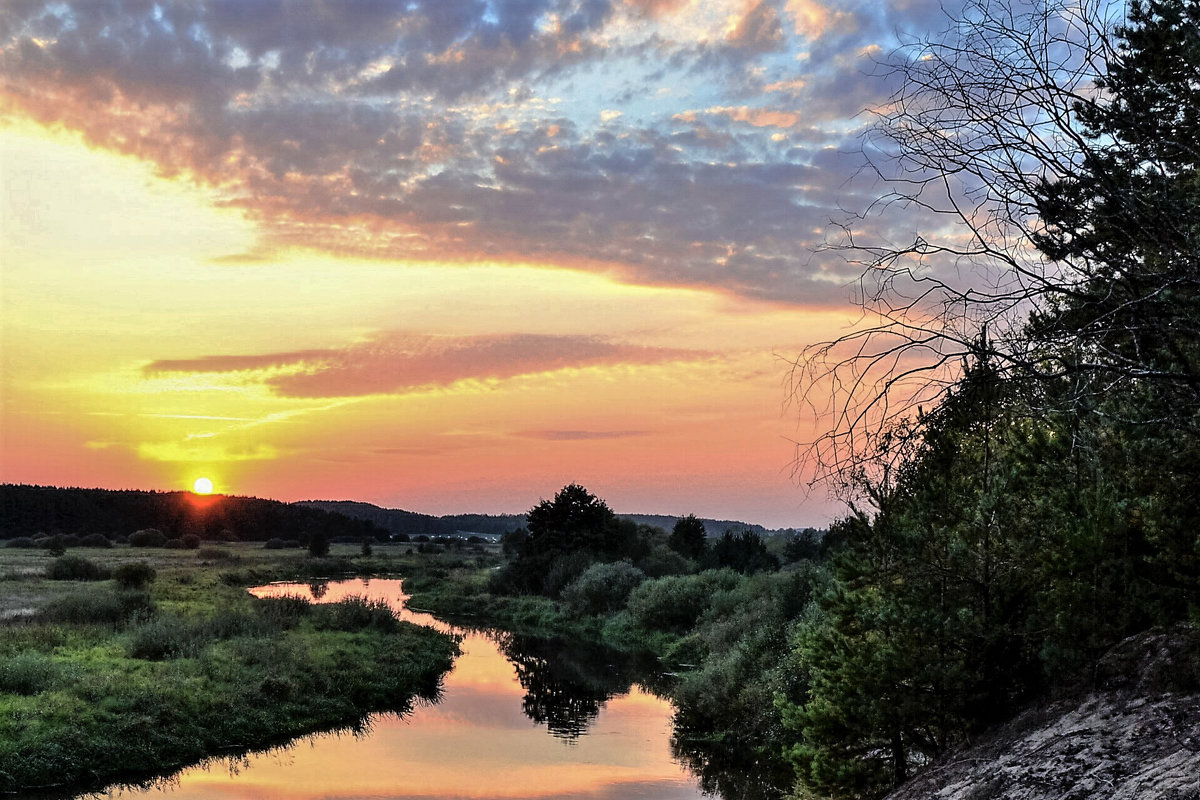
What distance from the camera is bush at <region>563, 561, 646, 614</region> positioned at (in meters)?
60.0

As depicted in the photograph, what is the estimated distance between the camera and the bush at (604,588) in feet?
197

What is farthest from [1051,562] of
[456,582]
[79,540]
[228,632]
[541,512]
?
[79,540]

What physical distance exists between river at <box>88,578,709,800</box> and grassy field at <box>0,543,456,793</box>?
1.12 meters

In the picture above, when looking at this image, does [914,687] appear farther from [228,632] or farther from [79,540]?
[79,540]

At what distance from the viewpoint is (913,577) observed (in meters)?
12.8

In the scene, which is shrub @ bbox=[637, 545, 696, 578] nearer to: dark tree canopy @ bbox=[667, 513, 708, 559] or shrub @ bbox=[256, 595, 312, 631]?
dark tree canopy @ bbox=[667, 513, 708, 559]

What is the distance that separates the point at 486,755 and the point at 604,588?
111 ft

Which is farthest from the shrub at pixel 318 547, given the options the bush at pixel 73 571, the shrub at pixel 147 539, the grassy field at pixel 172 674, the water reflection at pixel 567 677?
the water reflection at pixel 567 677

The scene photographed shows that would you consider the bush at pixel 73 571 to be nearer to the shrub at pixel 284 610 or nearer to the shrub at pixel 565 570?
the shrub at pixel 284 610

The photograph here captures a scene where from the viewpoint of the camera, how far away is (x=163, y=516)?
452 ft

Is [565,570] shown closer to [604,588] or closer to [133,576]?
[604,588]

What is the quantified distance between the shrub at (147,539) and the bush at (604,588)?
247 ft

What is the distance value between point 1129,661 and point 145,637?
3103 centimetres

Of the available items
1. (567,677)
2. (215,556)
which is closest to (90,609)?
(567,677)
